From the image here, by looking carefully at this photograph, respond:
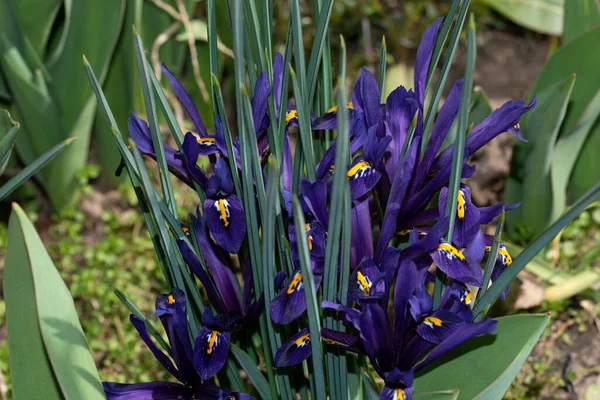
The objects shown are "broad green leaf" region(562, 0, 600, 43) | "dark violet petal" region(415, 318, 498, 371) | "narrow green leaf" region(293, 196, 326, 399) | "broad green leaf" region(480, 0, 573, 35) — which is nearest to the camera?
"narrow green leaf" region(293, 196, 326, 399)

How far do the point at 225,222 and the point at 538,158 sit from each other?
88 centimetres

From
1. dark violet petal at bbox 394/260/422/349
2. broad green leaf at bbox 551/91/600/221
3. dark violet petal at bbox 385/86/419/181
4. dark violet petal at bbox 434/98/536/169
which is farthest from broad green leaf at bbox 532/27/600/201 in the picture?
dark violet petal at bbox 394/260/422/349

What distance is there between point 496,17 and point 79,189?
1.62 metres

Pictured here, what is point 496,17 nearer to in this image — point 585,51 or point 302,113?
point 585,51

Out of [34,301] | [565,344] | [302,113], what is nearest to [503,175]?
[565,344]

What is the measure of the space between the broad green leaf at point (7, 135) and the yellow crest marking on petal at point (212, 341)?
37 centimetres

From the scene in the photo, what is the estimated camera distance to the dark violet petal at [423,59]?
3.28ft

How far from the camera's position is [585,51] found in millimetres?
1495

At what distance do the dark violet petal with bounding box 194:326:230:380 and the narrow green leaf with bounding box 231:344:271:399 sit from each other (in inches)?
3.2

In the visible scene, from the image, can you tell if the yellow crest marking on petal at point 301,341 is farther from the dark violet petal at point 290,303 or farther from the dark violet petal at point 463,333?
the dark violet petal at point 463,333

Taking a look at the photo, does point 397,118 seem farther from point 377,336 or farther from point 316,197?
point 377,336

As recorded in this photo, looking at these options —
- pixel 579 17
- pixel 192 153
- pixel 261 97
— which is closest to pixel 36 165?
pixel 192 153

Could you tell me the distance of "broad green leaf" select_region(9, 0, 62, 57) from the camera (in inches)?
64.9

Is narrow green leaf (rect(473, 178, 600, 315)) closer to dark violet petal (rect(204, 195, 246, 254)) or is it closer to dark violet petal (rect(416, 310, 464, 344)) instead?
dark violet petal (rect(416, 310, 464, 344))
